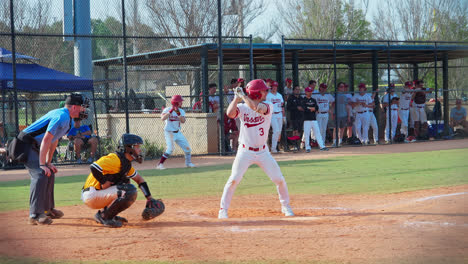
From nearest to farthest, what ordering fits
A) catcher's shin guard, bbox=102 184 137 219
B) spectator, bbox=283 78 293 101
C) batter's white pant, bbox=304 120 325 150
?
1. catcher's shin guard, bbox=102 184 137 219
2. batter's white pant, bbox=304 120 325 150
3. spectator, bbox=283 78 293 101

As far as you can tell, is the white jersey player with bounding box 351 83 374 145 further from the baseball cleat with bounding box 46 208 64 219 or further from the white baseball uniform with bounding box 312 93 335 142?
the baseball cleat with bounding box 46 208 64 219

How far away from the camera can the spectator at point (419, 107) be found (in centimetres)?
1884

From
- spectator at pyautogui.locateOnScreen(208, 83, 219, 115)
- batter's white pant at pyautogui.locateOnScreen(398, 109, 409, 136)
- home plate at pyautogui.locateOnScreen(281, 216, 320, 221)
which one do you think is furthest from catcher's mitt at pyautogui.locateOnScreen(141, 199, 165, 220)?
batter's white pant at pyautogui.locateOnScreen(398, 109, 409, 136)

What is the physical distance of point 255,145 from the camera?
652cm

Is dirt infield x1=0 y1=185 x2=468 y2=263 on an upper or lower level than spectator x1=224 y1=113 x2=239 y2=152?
lower

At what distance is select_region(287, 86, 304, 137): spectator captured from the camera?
52.2 ft

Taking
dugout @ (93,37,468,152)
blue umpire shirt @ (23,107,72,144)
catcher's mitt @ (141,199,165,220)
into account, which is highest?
dugout @ (93,37,468,152)

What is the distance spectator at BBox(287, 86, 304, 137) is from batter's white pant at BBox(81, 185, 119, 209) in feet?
33.6

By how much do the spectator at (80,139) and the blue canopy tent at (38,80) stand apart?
43.3 inches

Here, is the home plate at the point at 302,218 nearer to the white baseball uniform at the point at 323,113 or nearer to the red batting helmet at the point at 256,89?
the red batting helmet at the point at 256,89

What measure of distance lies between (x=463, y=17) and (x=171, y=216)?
202 inches

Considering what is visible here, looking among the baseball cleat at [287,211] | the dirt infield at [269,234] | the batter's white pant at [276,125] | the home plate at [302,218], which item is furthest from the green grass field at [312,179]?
the home plate at [302,218]

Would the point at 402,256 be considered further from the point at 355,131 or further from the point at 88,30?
the point at 355,131

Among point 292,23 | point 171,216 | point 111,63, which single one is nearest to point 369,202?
point 171,216
